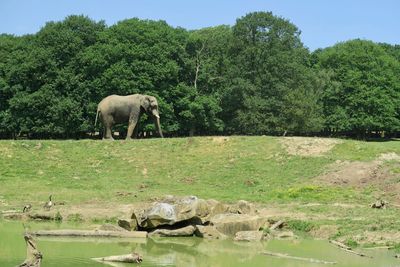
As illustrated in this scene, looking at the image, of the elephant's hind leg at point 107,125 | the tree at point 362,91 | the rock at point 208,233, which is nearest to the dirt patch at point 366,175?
the rock at point 208,233

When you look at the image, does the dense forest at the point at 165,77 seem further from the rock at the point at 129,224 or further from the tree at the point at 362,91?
the rock at the point at 129,224

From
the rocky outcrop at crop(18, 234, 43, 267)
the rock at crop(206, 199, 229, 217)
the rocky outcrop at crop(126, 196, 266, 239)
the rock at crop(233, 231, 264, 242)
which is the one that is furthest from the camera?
→ the rock at crop(206, 199, 229, 217)

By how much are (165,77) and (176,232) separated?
47388 millimetres

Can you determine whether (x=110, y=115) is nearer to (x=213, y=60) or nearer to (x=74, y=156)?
(x=74, y=156)

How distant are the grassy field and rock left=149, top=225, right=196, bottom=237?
6.38 metres

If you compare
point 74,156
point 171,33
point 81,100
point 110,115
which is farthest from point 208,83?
point 74,156

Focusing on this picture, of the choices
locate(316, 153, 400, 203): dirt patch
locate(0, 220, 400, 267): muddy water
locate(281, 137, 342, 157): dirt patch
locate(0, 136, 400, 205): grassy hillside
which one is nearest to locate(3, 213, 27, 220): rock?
locate(0, 220, 400, 267): muddy water

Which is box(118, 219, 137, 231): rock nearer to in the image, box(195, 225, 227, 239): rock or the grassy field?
box(195, 225, 227, 239): rock

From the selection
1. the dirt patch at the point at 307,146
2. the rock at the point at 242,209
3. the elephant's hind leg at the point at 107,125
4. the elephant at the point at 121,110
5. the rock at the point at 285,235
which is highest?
the elephant at the point at 121,110

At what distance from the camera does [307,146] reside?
4681 centimetres

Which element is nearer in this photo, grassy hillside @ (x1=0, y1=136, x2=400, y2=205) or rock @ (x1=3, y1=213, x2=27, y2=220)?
rock @ (x1=3, y1=213, x2=27, y2=220)

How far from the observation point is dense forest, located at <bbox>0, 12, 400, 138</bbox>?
2785 inches

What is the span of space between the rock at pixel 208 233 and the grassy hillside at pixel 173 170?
→ 369 inches

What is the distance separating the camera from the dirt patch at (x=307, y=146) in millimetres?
45938
